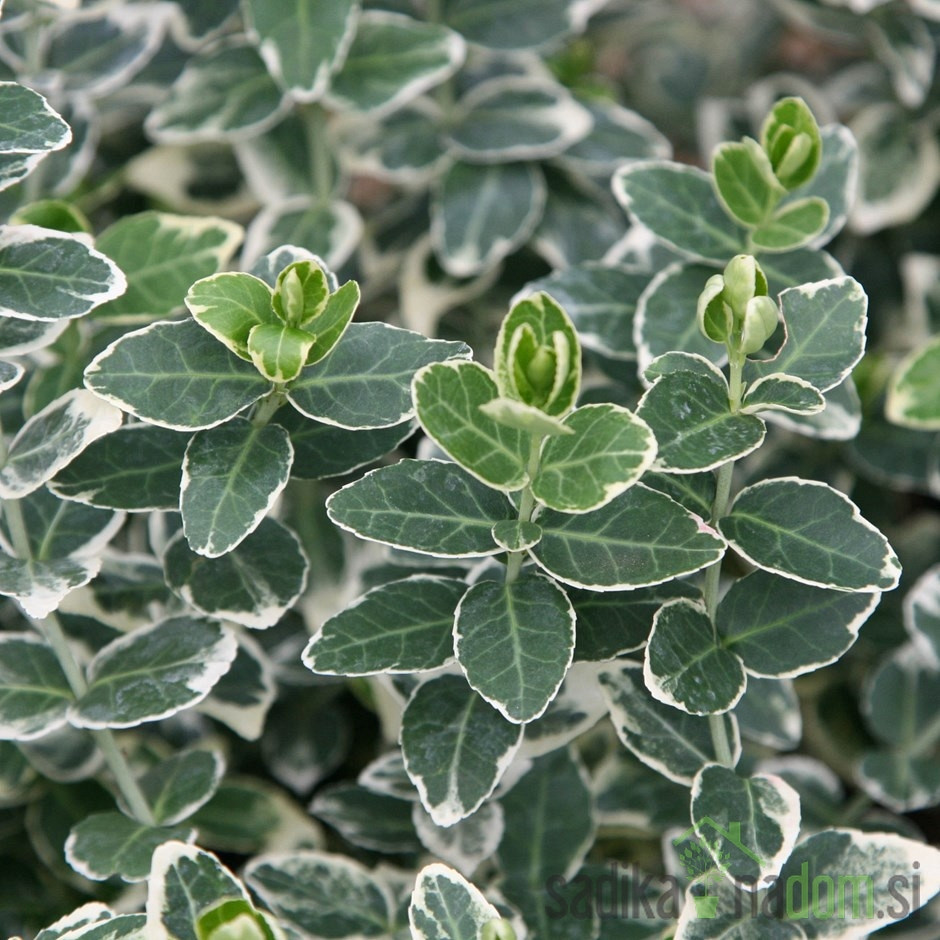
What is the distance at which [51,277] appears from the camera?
37.9 inches

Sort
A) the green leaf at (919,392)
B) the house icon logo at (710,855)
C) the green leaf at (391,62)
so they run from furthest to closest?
the green leaf at (391,62), the green leaf at (919,392), the house icon logo at (710,855)

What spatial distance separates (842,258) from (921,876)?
3.42ft

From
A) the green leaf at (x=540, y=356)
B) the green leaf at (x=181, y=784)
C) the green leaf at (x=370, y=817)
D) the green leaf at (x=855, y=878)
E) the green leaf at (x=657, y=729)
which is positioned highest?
the green leaf at (x=540, y=356)

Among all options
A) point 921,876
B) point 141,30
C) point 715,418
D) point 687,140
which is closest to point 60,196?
point 141,30

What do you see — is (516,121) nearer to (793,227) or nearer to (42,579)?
(793,227)

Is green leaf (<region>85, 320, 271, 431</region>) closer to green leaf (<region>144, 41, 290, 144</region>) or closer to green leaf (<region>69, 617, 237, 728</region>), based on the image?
green leaf (<region>69, 617, 237, 728</region>)

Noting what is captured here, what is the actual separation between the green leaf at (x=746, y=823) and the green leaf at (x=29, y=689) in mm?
572

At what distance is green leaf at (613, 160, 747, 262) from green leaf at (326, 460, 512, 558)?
0.39m

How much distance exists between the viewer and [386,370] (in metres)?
0.96

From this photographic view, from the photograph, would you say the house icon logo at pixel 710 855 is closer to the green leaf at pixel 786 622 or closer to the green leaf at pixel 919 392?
the green leaf at pixel 786 622

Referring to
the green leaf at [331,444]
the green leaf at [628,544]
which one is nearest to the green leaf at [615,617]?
the green leaf at [628,544]

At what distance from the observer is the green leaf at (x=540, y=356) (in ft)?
2.72

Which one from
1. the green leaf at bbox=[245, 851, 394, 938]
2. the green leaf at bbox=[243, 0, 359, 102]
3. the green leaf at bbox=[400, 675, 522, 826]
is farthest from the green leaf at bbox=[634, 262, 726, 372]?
the green leaf at bbox=[245, 851, 394, 938]

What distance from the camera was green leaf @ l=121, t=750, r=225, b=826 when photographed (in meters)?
1.12
